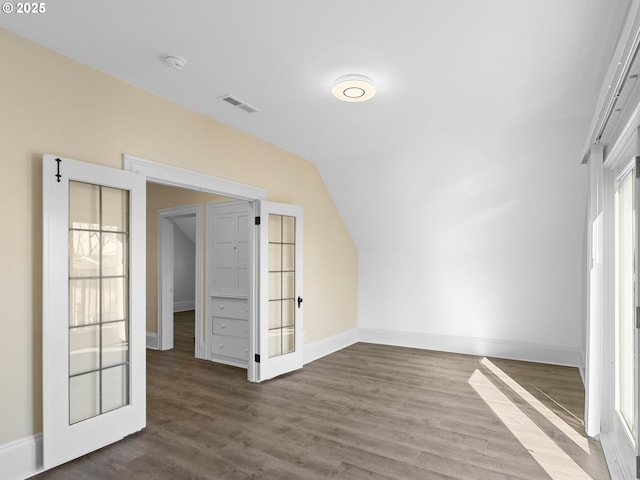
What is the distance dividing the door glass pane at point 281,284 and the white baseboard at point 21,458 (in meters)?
2.43

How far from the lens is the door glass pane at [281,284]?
4.73m

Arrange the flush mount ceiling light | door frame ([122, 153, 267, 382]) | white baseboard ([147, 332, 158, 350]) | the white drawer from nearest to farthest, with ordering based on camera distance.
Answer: the flush mount ceiling light < door frame ([122, 153, 267, 382]) < the white drawer < white baseboard ([147, 332, 158, 350])

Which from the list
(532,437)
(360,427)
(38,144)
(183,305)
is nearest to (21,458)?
(38,144)

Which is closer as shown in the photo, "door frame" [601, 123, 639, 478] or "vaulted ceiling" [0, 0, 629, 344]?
"vaulted ceiling" [0, 0, 629, 344]

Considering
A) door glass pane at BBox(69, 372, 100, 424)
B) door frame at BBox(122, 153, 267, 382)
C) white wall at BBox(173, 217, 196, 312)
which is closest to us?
door glass pane at BBox(69, 372, 100, 424)

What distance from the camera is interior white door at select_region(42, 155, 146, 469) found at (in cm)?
259

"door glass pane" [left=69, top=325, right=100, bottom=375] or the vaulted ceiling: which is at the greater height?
the vaulted ceiling

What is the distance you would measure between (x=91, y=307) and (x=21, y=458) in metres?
1.01

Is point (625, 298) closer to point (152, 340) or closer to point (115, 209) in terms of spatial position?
point (115, 209)

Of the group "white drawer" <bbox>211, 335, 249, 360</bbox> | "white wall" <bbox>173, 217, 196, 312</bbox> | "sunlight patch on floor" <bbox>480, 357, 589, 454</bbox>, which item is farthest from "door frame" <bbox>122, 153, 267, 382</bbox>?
"white wall" <bbox>173, 217, 196, 312</bbox>

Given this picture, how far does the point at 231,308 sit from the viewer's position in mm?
5312

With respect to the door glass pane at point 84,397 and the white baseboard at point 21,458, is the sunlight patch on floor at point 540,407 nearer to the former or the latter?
the door glass pane at point 84,397

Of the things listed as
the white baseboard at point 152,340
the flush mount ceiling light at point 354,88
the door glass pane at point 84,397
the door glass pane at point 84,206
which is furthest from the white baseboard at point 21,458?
the white baseboard at point 152,340

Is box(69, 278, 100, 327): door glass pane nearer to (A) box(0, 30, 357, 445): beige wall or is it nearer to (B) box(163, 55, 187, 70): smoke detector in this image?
(A) box(0, 30, 357, 445): beige wall
